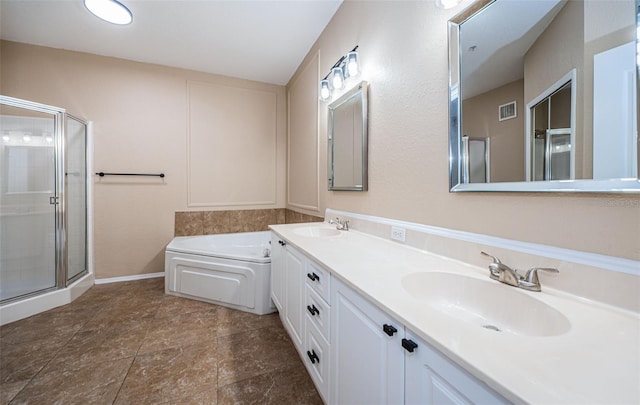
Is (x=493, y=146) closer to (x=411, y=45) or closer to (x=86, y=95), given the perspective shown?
(x=411, y=45)

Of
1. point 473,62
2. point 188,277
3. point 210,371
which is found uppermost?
point 473,62

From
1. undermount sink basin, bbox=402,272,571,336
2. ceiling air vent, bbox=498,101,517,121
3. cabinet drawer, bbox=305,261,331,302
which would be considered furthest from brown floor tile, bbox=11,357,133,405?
ceiling air vent, bbox=498,101,517,121

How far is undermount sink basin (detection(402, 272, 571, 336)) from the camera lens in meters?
0.70

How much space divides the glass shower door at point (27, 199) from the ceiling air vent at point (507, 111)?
3594 millimetres

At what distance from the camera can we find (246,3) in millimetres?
2049

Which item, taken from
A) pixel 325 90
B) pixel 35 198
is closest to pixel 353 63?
pixel 325 90

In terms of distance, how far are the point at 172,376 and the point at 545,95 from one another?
2.26m

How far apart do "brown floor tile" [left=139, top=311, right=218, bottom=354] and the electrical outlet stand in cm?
154

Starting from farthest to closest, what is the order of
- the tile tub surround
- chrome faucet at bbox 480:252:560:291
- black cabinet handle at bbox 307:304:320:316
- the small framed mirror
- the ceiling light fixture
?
1. the tile tub surround
2. the small framed mirror
3. black cabinet handle at bbox 307:304:320:316
4. the ceiling light fixture
5. chrome faucet at bbox 480:252:560:291

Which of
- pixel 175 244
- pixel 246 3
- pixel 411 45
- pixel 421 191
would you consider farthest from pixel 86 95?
pixel 421 191

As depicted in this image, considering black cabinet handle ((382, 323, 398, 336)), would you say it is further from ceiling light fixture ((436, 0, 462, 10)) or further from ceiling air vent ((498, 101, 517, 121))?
ceiling light fixture ((436, 0, 462, 10))

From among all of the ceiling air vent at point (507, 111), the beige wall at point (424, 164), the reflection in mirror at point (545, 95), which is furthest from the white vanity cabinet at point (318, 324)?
the ceiling air vent at point (507, 111)

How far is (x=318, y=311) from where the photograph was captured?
1.19 m

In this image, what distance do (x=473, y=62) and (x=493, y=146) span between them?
380mm
